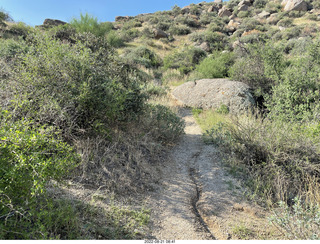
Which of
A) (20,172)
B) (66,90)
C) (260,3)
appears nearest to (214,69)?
(66,90)

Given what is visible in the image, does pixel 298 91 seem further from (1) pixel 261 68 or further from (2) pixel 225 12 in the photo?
(2) pixel 225 12

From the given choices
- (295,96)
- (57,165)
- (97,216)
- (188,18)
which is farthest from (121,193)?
(188,18)

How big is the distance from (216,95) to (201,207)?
6.52 meters

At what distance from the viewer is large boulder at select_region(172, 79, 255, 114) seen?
8664 mm

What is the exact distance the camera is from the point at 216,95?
9.17 metres

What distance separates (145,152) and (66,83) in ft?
7.44

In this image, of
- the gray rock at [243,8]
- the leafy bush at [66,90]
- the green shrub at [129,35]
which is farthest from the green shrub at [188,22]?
the leafy bush at [66,90]

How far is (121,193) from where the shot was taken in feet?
11.3

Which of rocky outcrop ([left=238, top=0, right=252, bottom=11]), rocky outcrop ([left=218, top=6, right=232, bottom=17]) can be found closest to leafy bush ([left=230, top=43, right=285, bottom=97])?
rocky outcrop ([left=218, top=6, right=232, bottom=17])

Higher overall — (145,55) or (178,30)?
(178,30)

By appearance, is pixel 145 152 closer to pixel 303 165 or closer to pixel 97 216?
pixel 97 216

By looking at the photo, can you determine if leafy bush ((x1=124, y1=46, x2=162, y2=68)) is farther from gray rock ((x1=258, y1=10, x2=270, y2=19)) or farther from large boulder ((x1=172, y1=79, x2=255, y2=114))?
gray rock ((x1=258, y1=10, x2=270, y2=19))

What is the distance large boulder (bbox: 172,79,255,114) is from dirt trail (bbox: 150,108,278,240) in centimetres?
418

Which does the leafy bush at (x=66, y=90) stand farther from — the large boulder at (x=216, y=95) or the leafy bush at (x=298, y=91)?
the large boulder at (x=216, y=95)
